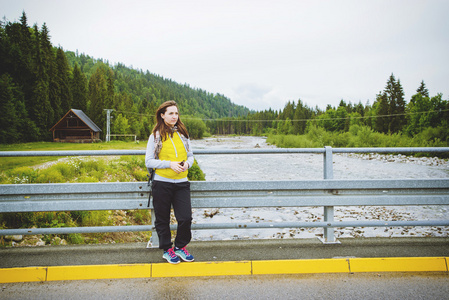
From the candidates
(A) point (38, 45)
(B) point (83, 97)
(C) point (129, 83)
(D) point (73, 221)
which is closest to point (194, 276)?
(D) point (73, 221)

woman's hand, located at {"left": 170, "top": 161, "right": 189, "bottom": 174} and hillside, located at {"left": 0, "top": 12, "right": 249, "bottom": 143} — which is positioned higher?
hillside, located at {"left": 0, "top": 12, "right": 249, "bottom": 143}

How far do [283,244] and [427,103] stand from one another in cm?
7029

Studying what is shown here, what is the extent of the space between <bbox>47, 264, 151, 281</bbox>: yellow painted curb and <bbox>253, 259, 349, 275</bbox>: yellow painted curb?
4.37ft

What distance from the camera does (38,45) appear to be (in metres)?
49.6

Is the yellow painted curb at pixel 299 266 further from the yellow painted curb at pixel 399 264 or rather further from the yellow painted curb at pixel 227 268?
the yellow painted curb at pixel 399 264

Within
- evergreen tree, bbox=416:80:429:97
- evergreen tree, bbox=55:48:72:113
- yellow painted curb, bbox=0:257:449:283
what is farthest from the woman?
evergreen tree, bbox=416:80:429:97

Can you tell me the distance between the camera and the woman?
3.49 m

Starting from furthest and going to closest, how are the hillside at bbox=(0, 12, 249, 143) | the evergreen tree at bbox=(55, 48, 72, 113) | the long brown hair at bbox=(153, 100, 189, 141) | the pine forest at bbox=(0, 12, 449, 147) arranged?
1. the evergreen tree at bbox=(55, 48, 72, 113)
2. the pine forest at bbox=(0, 12, 449, 147)
3. the hillside at bbox=(0, 12, 249, 143)
4. the long brown hair at bbox=(153, 100, 189, 141)

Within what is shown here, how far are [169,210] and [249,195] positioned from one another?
1066 millimetres

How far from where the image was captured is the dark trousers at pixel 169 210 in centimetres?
349

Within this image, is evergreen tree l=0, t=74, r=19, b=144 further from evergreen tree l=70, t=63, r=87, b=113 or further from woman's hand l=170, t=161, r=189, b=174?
woman's hand l=170, t=161, r=189, b=174

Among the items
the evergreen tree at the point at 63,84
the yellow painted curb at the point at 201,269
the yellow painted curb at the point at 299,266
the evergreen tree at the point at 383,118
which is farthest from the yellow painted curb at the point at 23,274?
the evergreen tree at the point at 383,118

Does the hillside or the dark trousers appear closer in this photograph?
the dark trousers

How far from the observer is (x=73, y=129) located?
52844 mm
